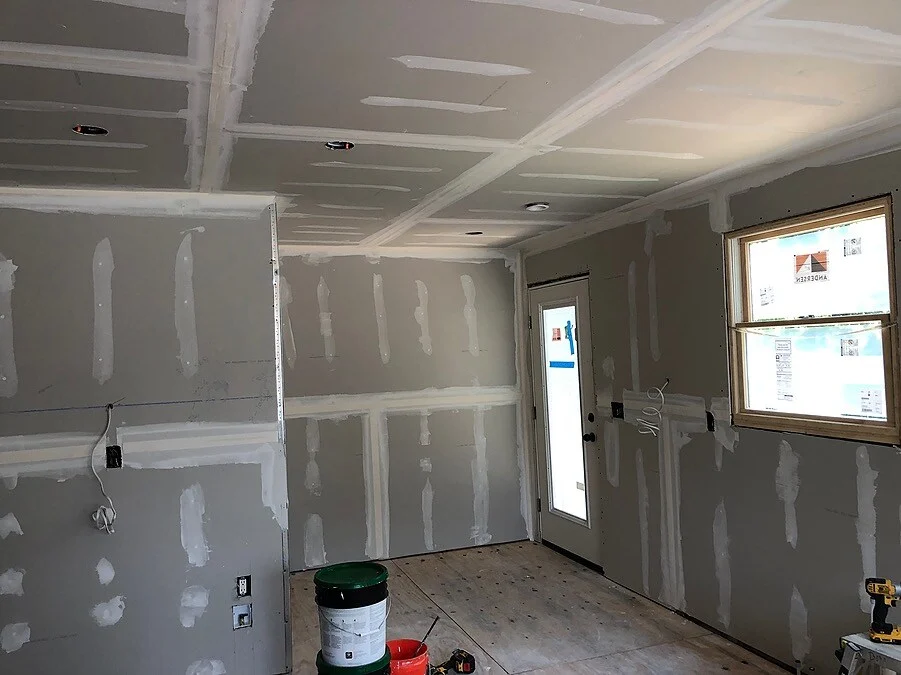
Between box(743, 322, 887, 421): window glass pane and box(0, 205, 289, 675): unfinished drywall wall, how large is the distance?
8.37ft

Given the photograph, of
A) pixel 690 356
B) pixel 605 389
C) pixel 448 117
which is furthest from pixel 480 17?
pixel 605 389

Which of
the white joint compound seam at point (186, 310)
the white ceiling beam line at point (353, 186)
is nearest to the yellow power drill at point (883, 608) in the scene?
the white ceiling beam line at point (353, 186)

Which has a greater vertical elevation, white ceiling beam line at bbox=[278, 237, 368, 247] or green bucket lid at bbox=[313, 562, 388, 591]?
white ceiling beam line at bbox=[278, 237, 368, 247]

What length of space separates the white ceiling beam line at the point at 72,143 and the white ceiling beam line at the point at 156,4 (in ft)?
3.79

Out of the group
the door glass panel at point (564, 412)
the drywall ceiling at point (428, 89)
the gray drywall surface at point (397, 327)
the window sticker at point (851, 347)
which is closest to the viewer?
the drywall ceiling at point (428, 89)

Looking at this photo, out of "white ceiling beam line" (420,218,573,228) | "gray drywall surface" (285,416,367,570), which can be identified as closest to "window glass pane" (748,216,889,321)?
"white ceiling beam line" (420,218,573,228)

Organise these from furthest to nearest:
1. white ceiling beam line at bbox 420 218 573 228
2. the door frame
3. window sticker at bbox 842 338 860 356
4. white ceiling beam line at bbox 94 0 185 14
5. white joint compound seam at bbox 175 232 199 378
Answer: the door frame → white ceiling beam line at bbox 420 218 573 228 → white joint compound seam at bbox 175 232 199 378 → window sticker at bbox 842 338 860 356 → white ceiling beam line at bbox 94 0 185 14

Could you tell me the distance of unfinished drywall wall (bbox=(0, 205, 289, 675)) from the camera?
3.23 metres

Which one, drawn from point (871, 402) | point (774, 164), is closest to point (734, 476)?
point (871, 402)

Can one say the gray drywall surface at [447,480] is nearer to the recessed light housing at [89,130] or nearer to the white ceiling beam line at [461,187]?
the white ceiling beam line at [461,187]

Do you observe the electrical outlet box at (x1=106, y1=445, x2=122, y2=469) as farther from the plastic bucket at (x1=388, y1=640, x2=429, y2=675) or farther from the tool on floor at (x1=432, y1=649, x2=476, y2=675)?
the tool on floor at (x1=432, y1=649, x2=476, y2=675)

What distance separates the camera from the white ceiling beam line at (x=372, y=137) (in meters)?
2.46

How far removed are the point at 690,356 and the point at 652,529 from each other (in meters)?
1.19

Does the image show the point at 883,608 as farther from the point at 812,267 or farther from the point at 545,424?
the point at 545,424
